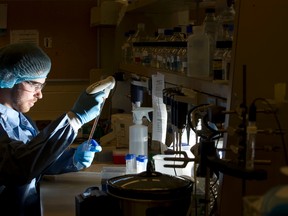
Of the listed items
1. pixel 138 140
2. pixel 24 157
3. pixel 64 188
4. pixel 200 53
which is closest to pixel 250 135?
pixel 200 53

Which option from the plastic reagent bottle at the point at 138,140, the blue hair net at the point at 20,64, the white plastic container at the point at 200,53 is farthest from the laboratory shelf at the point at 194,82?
the blue hair net at the point at 20,64

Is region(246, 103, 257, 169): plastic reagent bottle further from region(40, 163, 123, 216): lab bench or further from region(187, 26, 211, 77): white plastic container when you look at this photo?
region(40, 163, 123, 216): lab bench

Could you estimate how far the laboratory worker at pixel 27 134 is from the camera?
1.92 metres

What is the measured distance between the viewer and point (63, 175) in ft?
8.18

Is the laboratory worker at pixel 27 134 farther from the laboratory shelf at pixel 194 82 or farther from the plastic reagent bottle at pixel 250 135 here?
the plastic reagent bottle at pixel 250 135

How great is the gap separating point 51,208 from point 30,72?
62 centimetres

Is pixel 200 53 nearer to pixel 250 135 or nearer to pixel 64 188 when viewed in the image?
pixel 250 135

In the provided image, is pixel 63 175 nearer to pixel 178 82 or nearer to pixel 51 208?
pixel 51 208

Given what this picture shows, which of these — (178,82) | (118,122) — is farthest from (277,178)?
(118,122)

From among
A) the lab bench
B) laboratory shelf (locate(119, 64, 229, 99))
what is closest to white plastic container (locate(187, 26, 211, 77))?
laboratory shelf (locate(119, 64, 229, 99))

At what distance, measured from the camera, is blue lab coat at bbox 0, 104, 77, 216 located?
190 centimetres

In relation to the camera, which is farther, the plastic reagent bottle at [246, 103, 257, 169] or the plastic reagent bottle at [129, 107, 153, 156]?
the plastic reagent bottle at [129, 107, 153, 156]

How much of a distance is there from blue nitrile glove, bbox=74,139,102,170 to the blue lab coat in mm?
204

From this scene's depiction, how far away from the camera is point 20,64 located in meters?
2.17
